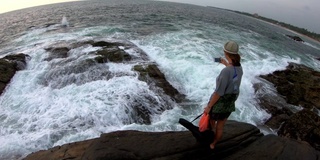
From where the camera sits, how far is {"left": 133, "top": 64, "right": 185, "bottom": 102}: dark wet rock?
11.2 m

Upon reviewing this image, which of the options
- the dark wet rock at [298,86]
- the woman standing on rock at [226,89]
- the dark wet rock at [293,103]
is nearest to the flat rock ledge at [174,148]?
the woman standing on rock at [226,89]

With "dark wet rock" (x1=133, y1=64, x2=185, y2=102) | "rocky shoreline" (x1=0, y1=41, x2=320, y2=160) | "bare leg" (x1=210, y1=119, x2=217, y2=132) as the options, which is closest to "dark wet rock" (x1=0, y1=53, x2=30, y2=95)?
"dark wet rock" (x1=133, y1=64, x2=185, y2=102)

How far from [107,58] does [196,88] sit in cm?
516

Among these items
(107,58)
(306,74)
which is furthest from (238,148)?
(306,74)

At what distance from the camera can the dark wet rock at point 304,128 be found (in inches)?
330

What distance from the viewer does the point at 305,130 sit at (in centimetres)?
860

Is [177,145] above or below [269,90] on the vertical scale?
above

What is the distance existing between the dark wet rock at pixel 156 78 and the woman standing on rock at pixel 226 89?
231 inches

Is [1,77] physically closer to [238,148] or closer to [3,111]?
[3,111]

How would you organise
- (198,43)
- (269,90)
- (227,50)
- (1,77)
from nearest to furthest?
(227,50) < (1,77) < (269,90) < (198,43)

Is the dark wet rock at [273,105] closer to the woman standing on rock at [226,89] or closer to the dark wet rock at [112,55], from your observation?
the woman standing on rock at [226,89]

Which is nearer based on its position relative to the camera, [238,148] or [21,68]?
[238,148]

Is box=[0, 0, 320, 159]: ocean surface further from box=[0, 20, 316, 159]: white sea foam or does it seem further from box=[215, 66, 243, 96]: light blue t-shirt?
box=[215, 66, 243, 96]: light blue t-shirt

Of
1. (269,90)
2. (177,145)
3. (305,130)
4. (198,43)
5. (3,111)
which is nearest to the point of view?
(177,145)
